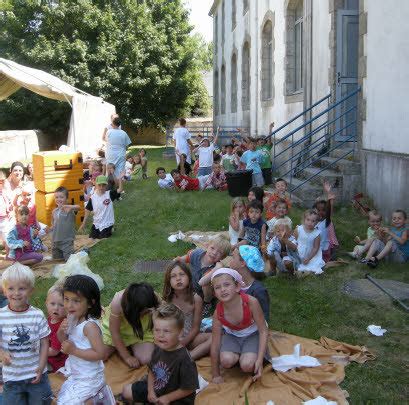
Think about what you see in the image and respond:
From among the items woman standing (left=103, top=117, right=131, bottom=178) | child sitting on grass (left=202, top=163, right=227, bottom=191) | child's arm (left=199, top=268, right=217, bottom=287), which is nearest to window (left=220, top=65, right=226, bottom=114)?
child sitting on grass (left=202, top=163, right=227, bottom=191)

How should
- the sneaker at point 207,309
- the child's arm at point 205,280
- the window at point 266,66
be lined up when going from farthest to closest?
the window at point 266,66 < the sneaker at point 207,309 < the child's arm at point 205,280

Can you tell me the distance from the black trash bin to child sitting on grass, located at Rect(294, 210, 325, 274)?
5204mm

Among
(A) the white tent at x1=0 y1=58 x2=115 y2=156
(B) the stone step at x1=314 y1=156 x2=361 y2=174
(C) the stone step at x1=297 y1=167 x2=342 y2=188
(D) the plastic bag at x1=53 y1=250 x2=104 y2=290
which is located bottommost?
(D) the plastic bag at x1=53 y1=250 x2=104 y2=290

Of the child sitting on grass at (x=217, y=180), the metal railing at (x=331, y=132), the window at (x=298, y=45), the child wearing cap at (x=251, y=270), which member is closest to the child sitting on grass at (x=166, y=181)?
the child sitting on grass at (x=217, y=180)

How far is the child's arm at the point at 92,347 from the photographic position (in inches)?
137

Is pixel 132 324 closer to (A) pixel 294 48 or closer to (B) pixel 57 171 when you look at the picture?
(B) pixel 57 171

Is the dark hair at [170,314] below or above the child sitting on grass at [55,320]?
above

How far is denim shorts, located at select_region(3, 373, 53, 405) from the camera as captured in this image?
3.46 metres

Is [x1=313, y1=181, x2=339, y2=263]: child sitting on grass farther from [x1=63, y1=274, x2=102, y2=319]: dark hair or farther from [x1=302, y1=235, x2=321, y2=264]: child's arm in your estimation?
[x1=63, y1=274, x2=102, y2=319]: dark hair

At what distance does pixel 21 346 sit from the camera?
346 centimetres

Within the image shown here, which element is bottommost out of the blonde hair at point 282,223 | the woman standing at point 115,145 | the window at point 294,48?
the blonde hair at point 282,223

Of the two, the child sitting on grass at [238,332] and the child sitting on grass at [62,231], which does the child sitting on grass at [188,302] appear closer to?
the child sitting on grass at [238,332]

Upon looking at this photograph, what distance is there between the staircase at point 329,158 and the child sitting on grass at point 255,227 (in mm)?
3348

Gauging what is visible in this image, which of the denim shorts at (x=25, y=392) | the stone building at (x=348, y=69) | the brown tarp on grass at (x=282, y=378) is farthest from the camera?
the stone building at (x=348, y=69)
